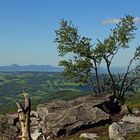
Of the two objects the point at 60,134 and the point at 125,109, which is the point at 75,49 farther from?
the point at 60,134

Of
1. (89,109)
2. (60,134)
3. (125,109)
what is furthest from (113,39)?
(60,134)

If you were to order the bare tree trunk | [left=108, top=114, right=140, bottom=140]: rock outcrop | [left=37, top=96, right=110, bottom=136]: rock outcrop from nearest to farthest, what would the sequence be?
the bare tree trunk → [left=108, top=114, right=140, bottom=140]: rock outcrop → [left=37, top=96, right=110, bottom=136]: rock outcrop

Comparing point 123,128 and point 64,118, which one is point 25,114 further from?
point 64,118

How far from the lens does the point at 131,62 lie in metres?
76.5

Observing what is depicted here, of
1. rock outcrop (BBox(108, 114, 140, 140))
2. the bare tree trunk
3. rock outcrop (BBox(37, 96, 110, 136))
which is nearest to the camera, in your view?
the bare tree trunk

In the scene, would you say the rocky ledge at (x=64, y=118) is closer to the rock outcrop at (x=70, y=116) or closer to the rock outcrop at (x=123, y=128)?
the rock outcrop at (x=70, y=116)

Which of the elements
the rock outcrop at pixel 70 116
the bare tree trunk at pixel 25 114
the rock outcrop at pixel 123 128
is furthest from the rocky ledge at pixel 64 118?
the bare tree trunk at pixel 25 114

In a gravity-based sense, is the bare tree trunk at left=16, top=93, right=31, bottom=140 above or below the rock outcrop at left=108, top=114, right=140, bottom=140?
above

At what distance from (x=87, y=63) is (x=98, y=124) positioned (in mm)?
27966

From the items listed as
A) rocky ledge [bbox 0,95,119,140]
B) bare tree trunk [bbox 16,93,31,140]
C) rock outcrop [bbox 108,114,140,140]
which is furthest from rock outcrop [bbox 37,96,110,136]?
bare tree trunk [bbox 16,93,31,140]

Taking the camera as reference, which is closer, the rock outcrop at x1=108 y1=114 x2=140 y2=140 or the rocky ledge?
the rock outcrop at x1=108 y1=114 x2=140 y2=140

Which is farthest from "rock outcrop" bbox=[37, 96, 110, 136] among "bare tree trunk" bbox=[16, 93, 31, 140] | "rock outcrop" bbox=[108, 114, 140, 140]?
"bare tree trunk" bbox=[16, 93, 31, 140]

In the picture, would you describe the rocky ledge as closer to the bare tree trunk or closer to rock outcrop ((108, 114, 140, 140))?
rock outcrop ((108, 114, 140, 140))

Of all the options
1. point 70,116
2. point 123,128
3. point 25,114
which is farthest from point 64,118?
point 25,114
